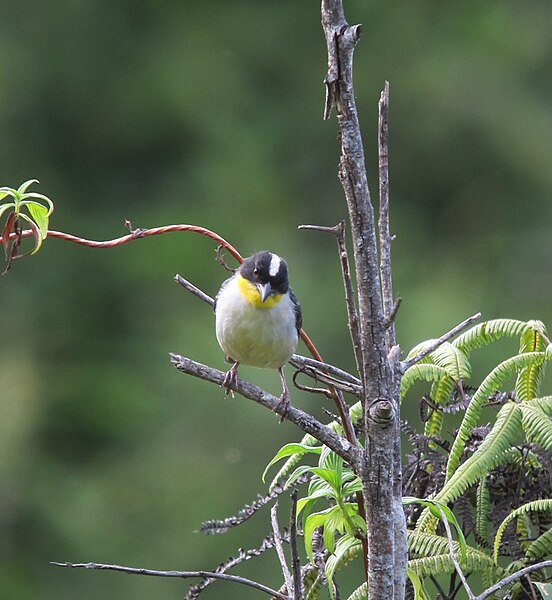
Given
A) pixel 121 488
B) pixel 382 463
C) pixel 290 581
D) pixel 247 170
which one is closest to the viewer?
pixel 382 463

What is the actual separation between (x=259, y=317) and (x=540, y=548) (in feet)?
3.76

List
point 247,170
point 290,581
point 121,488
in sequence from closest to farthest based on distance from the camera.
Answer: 1. point 290,581
2. point 121,488
3. point 247,170

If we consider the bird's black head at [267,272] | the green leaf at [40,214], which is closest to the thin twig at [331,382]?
the green leaf at [40,214]

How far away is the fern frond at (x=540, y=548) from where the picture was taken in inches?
70.6

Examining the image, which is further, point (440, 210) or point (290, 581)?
point (440, 210)

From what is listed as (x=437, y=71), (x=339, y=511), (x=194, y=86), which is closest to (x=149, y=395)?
(x=194, y=86)

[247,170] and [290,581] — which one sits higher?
[247,170]

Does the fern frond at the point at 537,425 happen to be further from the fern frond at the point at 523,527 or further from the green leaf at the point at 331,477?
the green leaf at the point at 331,477

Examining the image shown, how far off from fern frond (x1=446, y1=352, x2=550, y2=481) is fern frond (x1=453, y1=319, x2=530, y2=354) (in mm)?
96

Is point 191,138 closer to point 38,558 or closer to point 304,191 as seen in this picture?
point 304,191

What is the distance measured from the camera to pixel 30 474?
8.12 m

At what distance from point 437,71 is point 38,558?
16.5 feet

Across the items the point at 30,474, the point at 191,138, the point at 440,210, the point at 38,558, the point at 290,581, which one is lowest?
the point at 290,581

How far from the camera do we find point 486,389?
6.31ft
